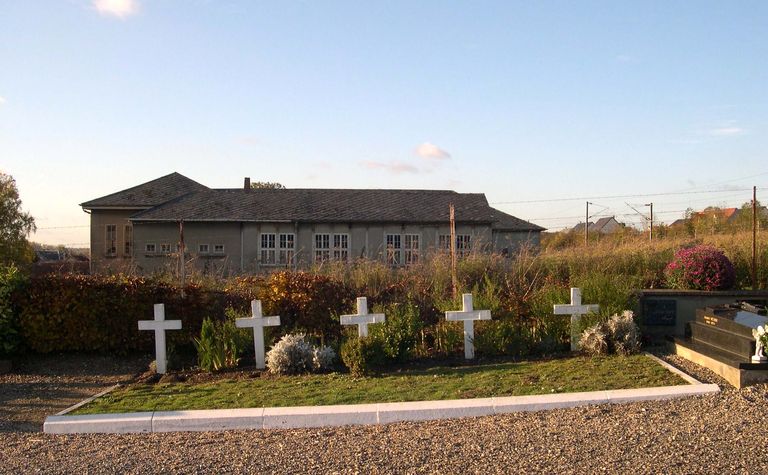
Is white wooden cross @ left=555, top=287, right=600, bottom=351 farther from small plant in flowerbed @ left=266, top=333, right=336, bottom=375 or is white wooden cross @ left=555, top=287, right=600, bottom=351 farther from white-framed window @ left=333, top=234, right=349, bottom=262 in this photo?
white-framed window @ left=333, top=234, right=349, bottom=262

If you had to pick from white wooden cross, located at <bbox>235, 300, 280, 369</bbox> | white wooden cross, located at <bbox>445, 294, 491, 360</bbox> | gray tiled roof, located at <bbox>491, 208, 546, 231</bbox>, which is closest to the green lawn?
white wooden cross, located at <bbox>445, 294, 491, 360</bbox>

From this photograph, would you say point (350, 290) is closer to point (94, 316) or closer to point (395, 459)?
Answer: point (94, 316)

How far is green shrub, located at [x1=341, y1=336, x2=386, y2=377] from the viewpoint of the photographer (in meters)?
8.59

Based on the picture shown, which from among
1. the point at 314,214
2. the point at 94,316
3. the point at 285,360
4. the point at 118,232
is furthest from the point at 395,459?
the point at 118,232

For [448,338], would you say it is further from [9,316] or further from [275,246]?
[275,246]

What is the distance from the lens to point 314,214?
103 ft

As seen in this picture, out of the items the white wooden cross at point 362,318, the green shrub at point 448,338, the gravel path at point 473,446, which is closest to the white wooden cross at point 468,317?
the green shrub at point 448,338

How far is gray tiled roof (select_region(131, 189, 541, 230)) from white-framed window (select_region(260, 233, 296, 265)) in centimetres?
94

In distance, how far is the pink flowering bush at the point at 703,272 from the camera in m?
11.9

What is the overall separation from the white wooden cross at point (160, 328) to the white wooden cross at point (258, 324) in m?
0.94

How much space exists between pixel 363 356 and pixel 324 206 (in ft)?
78.8

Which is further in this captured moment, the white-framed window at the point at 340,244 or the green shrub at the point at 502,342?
the white-framed window at the point at 340,244

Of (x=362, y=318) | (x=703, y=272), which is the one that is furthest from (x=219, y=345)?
(x=703, y=272)

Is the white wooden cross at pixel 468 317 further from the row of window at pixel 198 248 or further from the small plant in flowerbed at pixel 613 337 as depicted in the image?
the row of window at pixel 198 248
